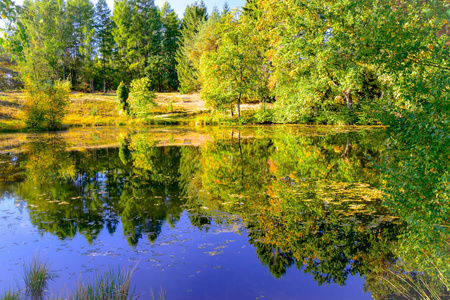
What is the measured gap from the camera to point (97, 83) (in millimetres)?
64062

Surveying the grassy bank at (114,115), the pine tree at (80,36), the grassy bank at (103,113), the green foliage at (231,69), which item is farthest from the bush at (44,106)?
the pine tree at (80,36)

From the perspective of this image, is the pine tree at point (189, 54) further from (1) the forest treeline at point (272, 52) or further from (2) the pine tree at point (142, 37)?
(2) the pine tree at point (142, 37)

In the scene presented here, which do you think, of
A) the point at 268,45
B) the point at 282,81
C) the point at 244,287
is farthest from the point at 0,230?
the point at 268,45

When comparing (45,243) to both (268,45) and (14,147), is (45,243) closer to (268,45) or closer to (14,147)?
(14,147)

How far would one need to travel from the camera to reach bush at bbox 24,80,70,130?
33156 mm

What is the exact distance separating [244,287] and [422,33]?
203 inches

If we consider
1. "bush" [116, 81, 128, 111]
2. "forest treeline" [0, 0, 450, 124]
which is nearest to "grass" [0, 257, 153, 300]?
"forest treeline" [0, 0, 450, 124]

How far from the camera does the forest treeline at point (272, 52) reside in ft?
16.7

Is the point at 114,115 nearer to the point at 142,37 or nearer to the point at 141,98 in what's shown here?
the point at 141,98

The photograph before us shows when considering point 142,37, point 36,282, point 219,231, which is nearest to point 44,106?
point 219,231

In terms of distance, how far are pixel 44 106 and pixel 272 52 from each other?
86.3 feet

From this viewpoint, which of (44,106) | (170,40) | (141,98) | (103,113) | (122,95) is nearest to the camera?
(44,106)

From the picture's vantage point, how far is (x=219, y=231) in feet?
23.6

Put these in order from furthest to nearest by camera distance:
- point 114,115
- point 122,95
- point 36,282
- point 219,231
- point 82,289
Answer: point 114,115
point 122,95
point 219,231
point 36,282
point 82,289
